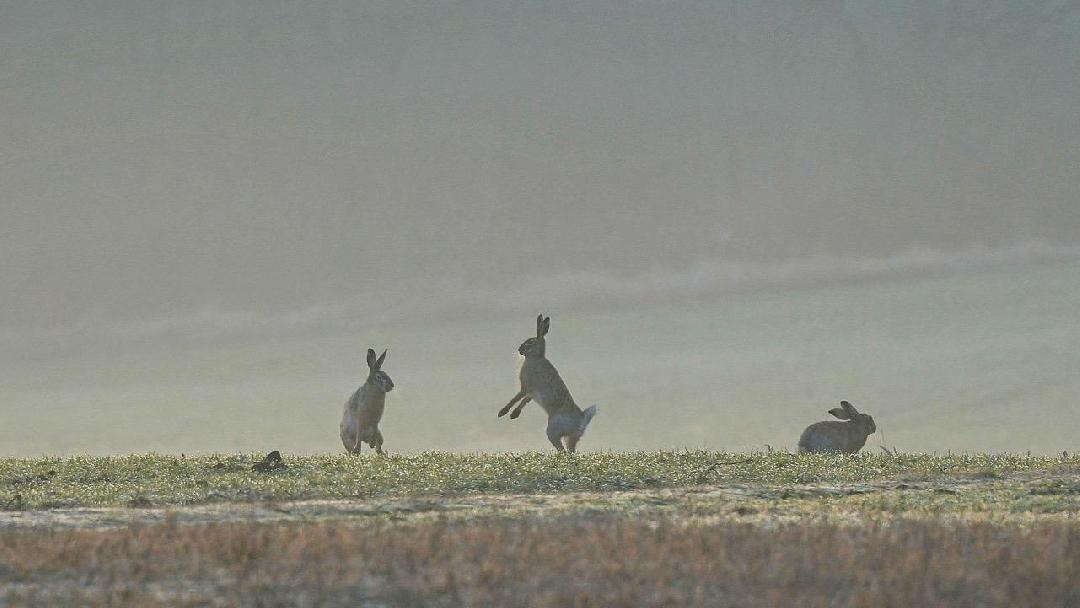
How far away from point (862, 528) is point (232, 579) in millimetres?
6989

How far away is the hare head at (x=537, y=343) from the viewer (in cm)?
3070

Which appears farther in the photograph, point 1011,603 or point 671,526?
point 671,526

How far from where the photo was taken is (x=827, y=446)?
31125mm

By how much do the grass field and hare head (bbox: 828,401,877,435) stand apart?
741 centimetres

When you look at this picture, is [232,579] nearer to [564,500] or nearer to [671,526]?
[671,526]

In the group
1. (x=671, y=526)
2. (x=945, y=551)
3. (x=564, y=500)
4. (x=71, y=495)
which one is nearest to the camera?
(x=945, y=551)

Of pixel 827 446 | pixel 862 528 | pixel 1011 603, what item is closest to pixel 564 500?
pixel 862 528

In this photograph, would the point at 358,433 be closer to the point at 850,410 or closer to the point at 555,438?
the point at 555,438

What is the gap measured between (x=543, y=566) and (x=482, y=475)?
951 cm

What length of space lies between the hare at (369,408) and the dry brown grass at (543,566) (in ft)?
44.6

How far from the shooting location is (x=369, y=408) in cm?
2953

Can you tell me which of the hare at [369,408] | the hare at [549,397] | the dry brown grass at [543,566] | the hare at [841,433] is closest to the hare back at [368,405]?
the hare at [369,408]

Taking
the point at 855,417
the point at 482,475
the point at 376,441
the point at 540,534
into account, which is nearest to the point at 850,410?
the point at 855,417

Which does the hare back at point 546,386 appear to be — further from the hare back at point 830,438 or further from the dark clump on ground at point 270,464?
the dark clump on ground at point 270,464
